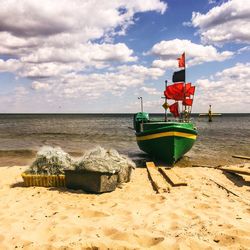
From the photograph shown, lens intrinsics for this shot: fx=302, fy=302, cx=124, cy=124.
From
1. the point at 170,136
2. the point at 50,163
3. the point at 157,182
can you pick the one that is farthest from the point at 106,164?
the point at 170,136

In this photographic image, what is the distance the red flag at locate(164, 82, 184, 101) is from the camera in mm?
21109

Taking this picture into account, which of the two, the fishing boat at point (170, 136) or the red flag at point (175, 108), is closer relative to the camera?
the fishing boat at point (170, 136)

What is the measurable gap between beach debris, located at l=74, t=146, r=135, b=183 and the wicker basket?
73cm

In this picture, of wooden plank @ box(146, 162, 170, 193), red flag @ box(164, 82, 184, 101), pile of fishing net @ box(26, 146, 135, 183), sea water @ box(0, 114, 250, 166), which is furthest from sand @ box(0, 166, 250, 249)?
red flag @ box(164, 82, 184, 101)

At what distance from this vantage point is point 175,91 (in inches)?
835

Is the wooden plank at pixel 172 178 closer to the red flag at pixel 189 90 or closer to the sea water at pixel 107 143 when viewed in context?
the sea water at pixel 107 143

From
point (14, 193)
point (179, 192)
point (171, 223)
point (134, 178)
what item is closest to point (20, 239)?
point (171, 223)

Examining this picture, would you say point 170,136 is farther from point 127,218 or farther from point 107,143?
point 107,143

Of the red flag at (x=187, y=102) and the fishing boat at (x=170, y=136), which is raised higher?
the red flag at (x=187, y=102)

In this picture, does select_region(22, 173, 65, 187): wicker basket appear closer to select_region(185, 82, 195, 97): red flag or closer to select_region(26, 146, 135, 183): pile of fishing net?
select_region(26, 146, 135, 183): pile of fishing net

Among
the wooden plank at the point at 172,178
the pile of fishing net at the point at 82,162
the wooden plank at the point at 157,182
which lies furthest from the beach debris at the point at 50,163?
the wooden plank at the point at 172,178

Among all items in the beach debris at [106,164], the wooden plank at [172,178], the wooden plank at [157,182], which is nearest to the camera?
the beach debris at [106,164]

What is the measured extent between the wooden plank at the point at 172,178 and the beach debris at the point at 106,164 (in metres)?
1.46

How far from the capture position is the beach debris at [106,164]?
9.02 m
